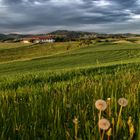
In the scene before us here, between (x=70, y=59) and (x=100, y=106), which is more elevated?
(x=100, y=106)

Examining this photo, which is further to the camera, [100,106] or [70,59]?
[70,59]

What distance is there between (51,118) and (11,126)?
348mm

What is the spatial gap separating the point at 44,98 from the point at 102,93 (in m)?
0.61

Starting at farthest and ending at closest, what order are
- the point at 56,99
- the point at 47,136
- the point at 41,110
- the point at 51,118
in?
1. the point at 56,99
2. the point at 41,110
3. the point at 51,118
4. the point at 47,136

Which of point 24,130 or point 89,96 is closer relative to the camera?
point 24,130

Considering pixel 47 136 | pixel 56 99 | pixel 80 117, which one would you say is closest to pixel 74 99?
pixel 56 99

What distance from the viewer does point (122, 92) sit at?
169 inches

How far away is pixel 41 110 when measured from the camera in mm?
3301

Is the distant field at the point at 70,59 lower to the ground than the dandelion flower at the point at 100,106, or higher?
lower

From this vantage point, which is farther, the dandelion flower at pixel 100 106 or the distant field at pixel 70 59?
the distant field at pixel 70 59

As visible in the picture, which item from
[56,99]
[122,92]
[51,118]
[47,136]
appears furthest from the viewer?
[122,92]

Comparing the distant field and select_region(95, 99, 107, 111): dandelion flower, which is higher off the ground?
select_region(95, 99, 107, 111): dandelion flower

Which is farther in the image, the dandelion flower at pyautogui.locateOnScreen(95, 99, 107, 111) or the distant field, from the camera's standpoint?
the distant field

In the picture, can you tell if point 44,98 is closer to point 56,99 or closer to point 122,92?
point 56,99
